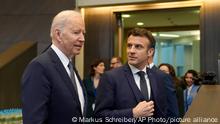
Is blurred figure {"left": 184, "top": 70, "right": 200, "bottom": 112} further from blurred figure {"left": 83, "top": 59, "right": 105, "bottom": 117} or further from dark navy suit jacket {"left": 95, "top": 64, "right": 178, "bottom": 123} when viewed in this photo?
dark navy suit jacket {"left": 95, "top": 64, "right": 178, "bottom": 123}

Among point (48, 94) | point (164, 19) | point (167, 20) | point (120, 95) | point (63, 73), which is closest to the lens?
point (48, 94)

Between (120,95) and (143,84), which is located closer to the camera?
(120,95)

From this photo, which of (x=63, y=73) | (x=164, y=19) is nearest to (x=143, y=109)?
(x=63, y=73)

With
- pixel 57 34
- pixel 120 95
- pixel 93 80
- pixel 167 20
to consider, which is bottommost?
pixel 93 80

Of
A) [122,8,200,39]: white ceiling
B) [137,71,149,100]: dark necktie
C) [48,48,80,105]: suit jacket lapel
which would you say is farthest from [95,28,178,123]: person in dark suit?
[122,8,200,39]: white ceiling

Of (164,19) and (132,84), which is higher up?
(164,19)

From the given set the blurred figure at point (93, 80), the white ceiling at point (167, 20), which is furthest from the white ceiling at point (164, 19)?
the blurred figure at point (93, 80)

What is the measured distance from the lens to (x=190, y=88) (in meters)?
5.36

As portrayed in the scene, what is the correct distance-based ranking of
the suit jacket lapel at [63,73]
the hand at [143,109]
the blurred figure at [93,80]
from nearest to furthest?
the suit jacket lapel at [63,73]
the hand at [143,109]
the blurred figure at [93,80]

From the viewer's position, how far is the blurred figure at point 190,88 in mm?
5160

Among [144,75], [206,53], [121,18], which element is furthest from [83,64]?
[144,75]

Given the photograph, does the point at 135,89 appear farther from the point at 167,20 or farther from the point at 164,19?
→ the point at 167,20

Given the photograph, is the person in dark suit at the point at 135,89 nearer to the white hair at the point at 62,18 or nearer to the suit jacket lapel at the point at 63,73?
the suit jacket lapel at the point at 63,73

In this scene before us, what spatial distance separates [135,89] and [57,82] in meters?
0.66
